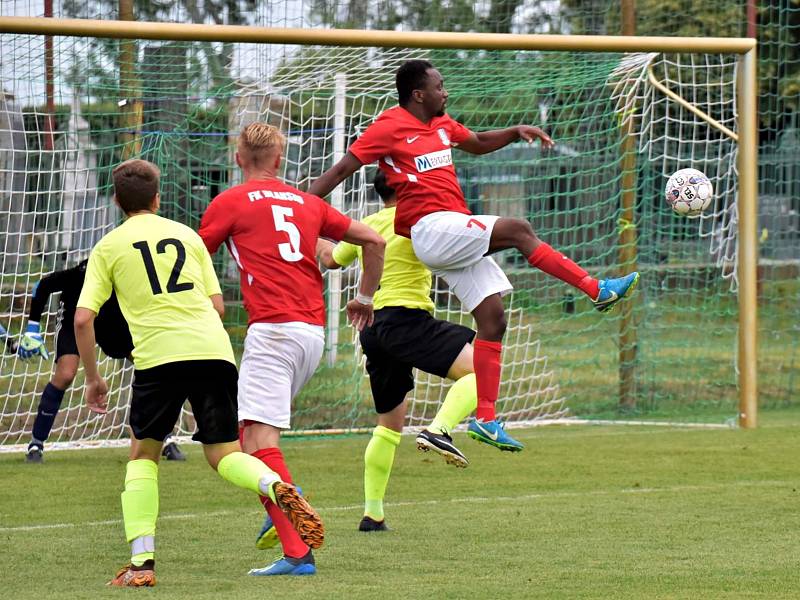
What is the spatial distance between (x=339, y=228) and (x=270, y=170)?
16.5 inches

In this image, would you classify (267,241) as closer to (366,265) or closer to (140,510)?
(366,265)

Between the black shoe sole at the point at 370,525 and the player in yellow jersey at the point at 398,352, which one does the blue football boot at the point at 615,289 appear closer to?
the player in yellow jersey at the point at 398,352

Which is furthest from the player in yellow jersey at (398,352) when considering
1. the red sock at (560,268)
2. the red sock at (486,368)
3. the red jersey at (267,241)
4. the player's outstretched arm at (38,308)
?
the player's outstretched arm at (38,308)

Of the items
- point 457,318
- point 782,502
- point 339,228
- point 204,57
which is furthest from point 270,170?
point 457,318

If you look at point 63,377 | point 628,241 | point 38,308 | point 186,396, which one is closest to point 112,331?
point 38,308

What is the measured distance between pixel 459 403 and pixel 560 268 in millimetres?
948

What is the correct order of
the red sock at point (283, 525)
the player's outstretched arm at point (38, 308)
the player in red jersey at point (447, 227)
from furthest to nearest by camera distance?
the player's outstretched arm at point (38, 308) → the player in red jersey at point (447, 227) → the red sock at point (283, 525)

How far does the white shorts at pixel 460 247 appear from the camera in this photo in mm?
7387

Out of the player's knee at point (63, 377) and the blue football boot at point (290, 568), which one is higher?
the blue football boot at point (290, 568)

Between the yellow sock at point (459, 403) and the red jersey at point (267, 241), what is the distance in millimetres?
1483

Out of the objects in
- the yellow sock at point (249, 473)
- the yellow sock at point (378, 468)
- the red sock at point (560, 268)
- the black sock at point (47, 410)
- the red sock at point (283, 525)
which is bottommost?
the black sock at point (47, 410)

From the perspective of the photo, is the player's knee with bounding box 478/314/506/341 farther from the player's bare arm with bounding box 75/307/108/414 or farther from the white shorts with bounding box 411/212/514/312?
the player's bare arm with bounding box 75/307/108/414

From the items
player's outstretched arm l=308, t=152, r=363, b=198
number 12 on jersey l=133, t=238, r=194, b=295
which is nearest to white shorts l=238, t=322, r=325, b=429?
number 12 on jersey l=133, t=238, r=194, b=295

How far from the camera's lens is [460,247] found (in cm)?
739
